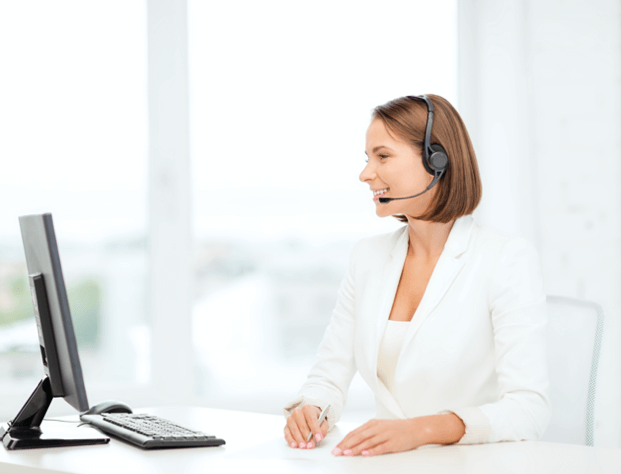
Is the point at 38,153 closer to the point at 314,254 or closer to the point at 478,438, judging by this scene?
the point at 314,254

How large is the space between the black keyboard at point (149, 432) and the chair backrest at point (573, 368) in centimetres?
83

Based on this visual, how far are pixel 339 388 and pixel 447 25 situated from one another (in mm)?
1948

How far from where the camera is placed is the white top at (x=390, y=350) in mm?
1680

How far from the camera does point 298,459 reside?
47.0 inches

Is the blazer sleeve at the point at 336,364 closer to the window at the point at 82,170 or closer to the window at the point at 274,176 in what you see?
the window at the point at 274,176

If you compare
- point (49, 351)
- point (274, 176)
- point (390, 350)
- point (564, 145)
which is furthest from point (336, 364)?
point (564, 145)

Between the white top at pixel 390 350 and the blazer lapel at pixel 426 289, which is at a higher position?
the blazer lapel at pixel 426 289

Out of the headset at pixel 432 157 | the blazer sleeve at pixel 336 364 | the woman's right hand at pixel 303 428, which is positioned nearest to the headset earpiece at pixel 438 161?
the headset at pixel 432 157

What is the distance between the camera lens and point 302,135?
108 inches

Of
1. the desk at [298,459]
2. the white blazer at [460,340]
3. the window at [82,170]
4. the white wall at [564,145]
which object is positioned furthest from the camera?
the white wall at [564,145]

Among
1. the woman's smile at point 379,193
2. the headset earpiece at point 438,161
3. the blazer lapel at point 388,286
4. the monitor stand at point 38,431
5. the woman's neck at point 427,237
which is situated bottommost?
the monitor stand at point 38,431

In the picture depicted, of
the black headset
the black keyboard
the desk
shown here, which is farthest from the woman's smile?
the black keyboard

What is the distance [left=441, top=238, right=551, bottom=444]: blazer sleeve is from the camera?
132 cm

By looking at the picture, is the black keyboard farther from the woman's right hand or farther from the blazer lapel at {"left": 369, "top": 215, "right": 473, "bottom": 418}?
the blazer lapel at {"left": 369, "top": 215, "right": 473, "bottom": 418}
